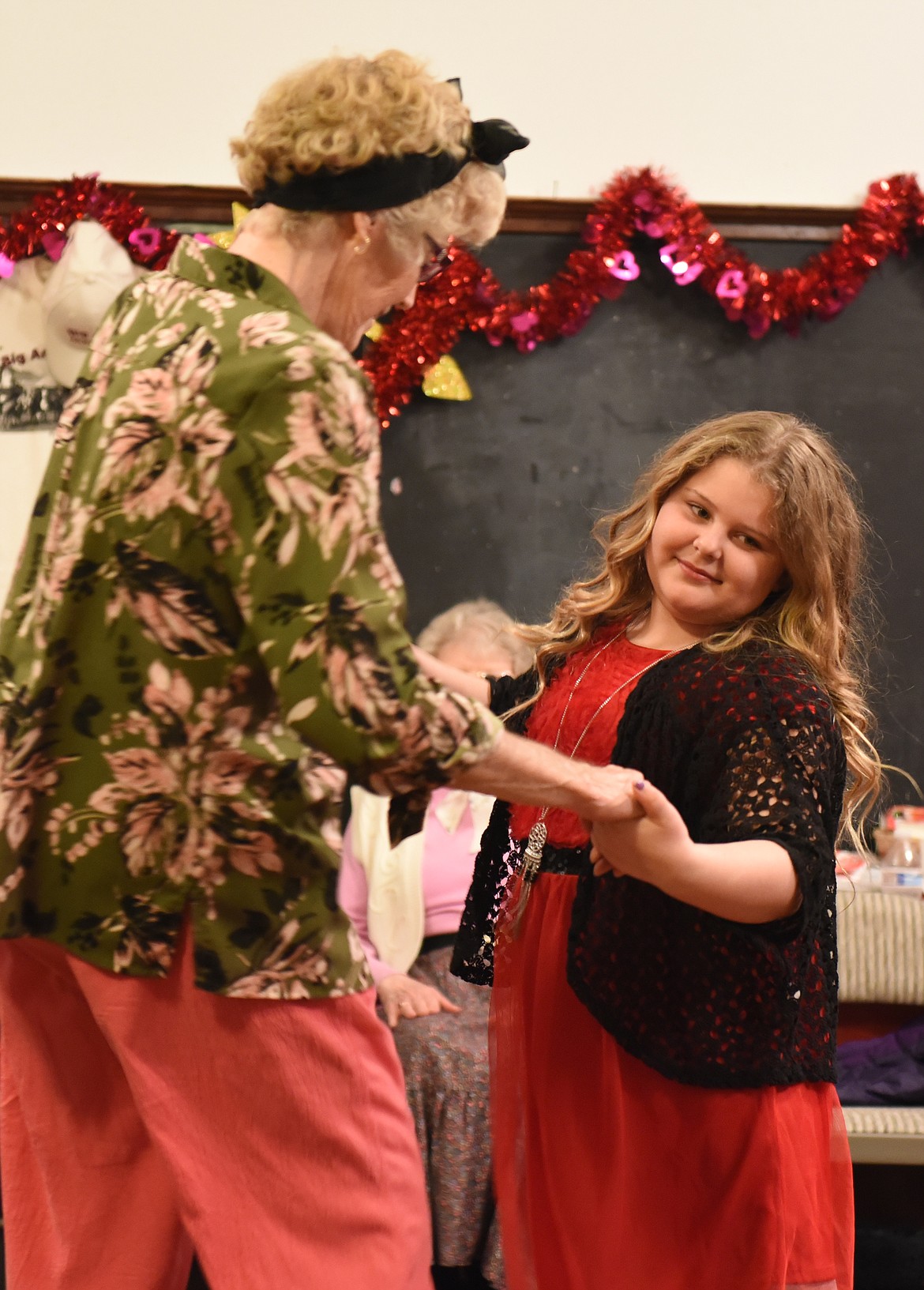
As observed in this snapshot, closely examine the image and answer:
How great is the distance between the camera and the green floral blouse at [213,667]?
1093mm

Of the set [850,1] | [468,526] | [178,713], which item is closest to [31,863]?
[178,713]

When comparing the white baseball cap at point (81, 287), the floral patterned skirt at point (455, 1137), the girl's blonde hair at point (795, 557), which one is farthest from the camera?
the white baseball cap at point (81, 287)

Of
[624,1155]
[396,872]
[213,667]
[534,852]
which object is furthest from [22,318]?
[624,1155]

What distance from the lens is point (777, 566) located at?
1626 millimetres

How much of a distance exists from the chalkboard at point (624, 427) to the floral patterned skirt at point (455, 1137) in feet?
4.39

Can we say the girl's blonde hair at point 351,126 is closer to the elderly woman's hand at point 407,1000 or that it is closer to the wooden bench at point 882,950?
the elderly woman's hand at point 407,1000

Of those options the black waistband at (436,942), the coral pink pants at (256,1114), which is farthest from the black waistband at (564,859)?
the black waistband at (436,942)

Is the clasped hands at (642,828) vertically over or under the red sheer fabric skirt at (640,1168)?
over

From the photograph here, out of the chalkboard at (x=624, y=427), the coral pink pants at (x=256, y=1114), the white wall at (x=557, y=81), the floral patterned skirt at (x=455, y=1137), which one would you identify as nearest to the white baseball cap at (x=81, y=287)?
the white wall at (x=557, y=81)

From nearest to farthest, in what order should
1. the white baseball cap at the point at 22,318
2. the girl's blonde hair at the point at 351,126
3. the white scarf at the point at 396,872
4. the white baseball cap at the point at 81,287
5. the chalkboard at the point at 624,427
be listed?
the girl's blonde hair at the point at 351,126
the white scarf at the point at 396,872
the white baseball cap at the point at 81,287
the white baseball cap at the point at 22,318
the chalkboard at the point at 624,427

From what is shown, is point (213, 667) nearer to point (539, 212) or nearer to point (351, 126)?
point (351, 126)

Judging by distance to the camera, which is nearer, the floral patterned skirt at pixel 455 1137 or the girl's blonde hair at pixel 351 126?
the girl's blonde hair at pixel 351 126

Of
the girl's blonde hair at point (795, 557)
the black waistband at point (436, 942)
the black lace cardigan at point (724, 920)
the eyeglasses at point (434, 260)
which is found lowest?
the black waistband at point (436, 942)

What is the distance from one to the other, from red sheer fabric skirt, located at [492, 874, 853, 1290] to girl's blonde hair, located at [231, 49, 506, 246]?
0.84m
